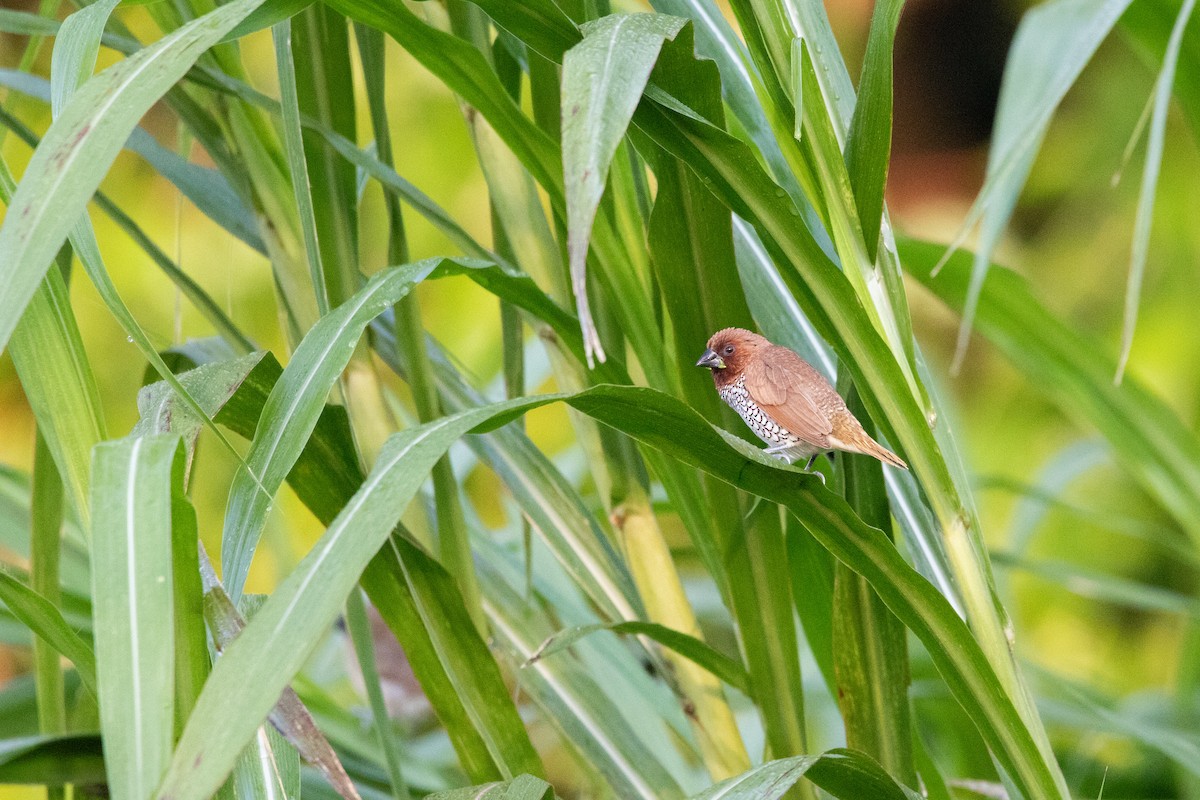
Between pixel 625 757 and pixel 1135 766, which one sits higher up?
pixel 625 757

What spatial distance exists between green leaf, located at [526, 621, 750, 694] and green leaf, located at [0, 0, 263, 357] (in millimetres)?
333

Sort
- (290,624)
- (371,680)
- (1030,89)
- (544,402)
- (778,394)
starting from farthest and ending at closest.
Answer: (778,394), (1030,89), (371,680), (544,402), (290,624)

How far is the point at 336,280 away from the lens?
0.71 meters

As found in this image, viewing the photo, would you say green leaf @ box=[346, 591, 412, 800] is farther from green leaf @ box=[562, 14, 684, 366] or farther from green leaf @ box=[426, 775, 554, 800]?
green leaf @ box=[562, 14, 684, 366]

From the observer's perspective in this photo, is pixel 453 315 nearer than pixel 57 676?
No

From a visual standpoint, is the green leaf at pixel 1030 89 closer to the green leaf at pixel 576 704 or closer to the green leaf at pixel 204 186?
the green leaf at pixel 576 704

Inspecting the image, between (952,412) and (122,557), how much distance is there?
1.21 metres

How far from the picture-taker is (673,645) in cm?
62

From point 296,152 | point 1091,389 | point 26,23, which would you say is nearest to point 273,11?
point 296,152

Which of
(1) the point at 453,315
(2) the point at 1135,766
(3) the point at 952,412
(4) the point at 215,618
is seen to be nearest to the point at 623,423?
(4) the point at 215,618

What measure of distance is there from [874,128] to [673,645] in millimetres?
307

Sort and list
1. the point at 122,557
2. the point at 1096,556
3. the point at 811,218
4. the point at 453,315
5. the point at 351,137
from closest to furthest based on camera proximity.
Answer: the point at 122,557, the point at 811,218, the point at 351,137, the point at 1096,556, the point at 453,315

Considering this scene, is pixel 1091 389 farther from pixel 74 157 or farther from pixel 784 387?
pixel 74 157

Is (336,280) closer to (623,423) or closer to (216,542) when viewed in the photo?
(623,423)
